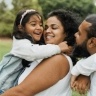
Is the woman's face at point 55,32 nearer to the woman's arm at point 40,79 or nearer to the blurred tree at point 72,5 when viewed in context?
the woman's arm at point 40,79

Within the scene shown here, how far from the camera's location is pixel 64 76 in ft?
8.70

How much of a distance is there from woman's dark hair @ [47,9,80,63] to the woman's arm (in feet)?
1.04

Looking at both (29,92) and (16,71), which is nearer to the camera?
(29,92)

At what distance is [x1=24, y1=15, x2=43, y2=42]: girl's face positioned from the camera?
3113 millimetres

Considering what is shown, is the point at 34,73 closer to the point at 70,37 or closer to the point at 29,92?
the point at 29,92

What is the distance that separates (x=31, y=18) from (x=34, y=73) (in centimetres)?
79

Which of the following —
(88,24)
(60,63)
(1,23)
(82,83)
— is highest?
(88,24)

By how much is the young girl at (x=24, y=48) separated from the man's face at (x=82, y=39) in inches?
5.7

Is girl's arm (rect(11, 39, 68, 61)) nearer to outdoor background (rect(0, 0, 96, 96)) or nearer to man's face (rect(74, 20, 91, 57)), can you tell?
man's face (rect(74, 20, 91, 57))

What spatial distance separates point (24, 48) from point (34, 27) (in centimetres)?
34

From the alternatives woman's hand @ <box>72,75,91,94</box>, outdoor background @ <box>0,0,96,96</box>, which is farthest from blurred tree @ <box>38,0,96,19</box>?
woman's hand @ <box>72,75,91,94</box>

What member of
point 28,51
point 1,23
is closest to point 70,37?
point 28,51

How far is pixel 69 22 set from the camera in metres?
2.83

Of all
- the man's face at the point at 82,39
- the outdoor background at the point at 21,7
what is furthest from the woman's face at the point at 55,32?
the outdoor background at the point at 21,7
